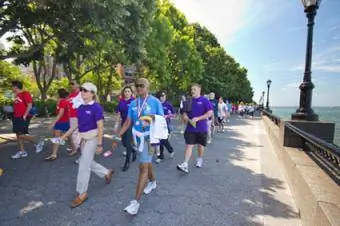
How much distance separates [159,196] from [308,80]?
449 cm

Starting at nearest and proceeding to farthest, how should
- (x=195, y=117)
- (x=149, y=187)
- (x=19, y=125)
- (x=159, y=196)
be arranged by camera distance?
(x=159, y=196), (x=149, y=187), (x=195, y=117), (x=19, y=125)

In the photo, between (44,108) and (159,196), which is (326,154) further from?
(44,108)

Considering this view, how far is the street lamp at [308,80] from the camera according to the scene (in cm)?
560

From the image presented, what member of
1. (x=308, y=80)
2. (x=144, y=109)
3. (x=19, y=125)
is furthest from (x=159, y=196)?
(x=19, y=125)

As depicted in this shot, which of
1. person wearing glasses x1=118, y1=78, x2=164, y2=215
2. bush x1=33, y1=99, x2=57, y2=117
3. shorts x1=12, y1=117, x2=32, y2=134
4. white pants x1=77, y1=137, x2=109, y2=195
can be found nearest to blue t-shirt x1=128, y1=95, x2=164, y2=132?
person wearing glasses x1=118, y1=78, x2=164, y2=215

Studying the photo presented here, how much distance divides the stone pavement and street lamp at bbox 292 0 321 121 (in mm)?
1526

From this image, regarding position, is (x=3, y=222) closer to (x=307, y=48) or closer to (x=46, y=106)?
(x=307, y=48)

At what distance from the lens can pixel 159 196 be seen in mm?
4211

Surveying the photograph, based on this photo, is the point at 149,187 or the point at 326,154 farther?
the point at 149,187

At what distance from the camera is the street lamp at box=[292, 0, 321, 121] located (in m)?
5.60

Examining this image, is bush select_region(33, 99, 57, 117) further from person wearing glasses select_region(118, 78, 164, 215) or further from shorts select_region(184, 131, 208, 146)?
person wearing glasses select_region(118, 78, 164, 215)

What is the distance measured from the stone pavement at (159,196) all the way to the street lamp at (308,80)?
1.53 metres

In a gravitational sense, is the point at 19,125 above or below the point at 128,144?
above

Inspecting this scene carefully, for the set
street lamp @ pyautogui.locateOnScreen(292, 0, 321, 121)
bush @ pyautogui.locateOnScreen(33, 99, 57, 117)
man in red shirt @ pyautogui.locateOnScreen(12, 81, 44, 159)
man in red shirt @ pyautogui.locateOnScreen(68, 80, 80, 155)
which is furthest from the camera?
bush @ pyautogui.locateOnScreen(33, 99, 57, 117)
